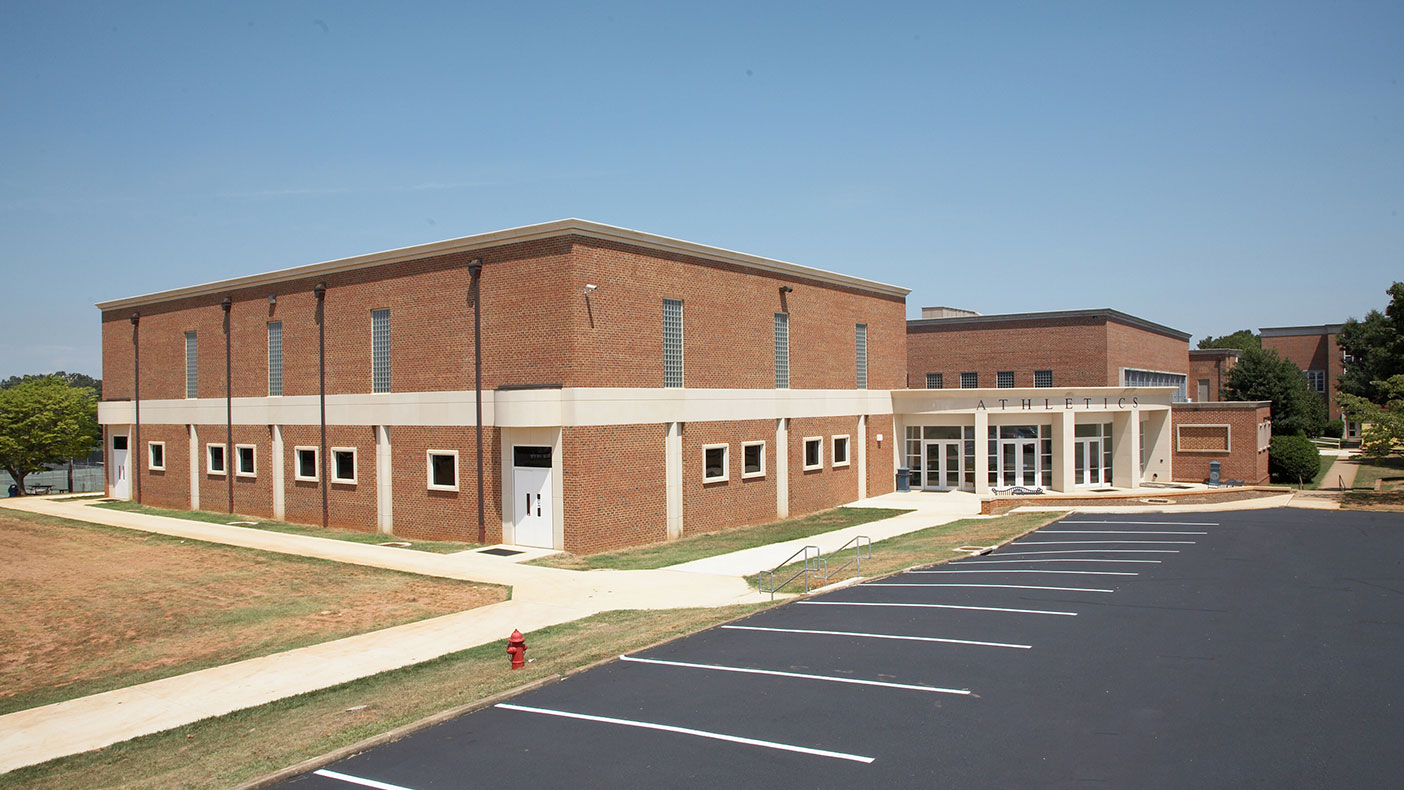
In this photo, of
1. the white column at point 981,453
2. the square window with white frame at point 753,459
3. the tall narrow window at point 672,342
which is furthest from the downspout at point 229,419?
the white column at point 981,453

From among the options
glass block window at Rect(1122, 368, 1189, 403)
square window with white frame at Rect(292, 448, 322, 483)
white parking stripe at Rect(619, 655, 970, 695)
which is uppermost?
glass block window at Rect(1122, 368, 1189, 403)

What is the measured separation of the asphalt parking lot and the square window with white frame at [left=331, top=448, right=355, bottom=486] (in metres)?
19.1

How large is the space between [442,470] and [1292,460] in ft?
126

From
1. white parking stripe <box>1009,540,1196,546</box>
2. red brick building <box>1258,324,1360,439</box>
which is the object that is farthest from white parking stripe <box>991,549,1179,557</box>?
red brick building <box>1258,324,1360,439</box>

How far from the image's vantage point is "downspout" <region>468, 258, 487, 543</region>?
2616 centimetres

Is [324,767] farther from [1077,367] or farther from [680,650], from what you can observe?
[1077,367]

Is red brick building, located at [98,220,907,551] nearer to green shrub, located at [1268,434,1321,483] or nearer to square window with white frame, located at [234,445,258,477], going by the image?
square window with white frame, located at [234,445,258,477]

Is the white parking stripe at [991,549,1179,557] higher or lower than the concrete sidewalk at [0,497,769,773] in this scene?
higher

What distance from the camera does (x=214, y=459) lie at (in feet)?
122

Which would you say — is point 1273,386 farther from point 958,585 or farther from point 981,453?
A: point 958,585

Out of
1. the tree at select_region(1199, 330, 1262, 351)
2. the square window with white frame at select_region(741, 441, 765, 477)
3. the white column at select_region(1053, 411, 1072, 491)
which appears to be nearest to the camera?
the square window with white frame at select_region(741, 441, 765, 477)

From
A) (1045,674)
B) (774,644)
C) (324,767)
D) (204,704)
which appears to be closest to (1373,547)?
(1045,674)

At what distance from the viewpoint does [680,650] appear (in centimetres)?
1384

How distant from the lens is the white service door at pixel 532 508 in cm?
2533
